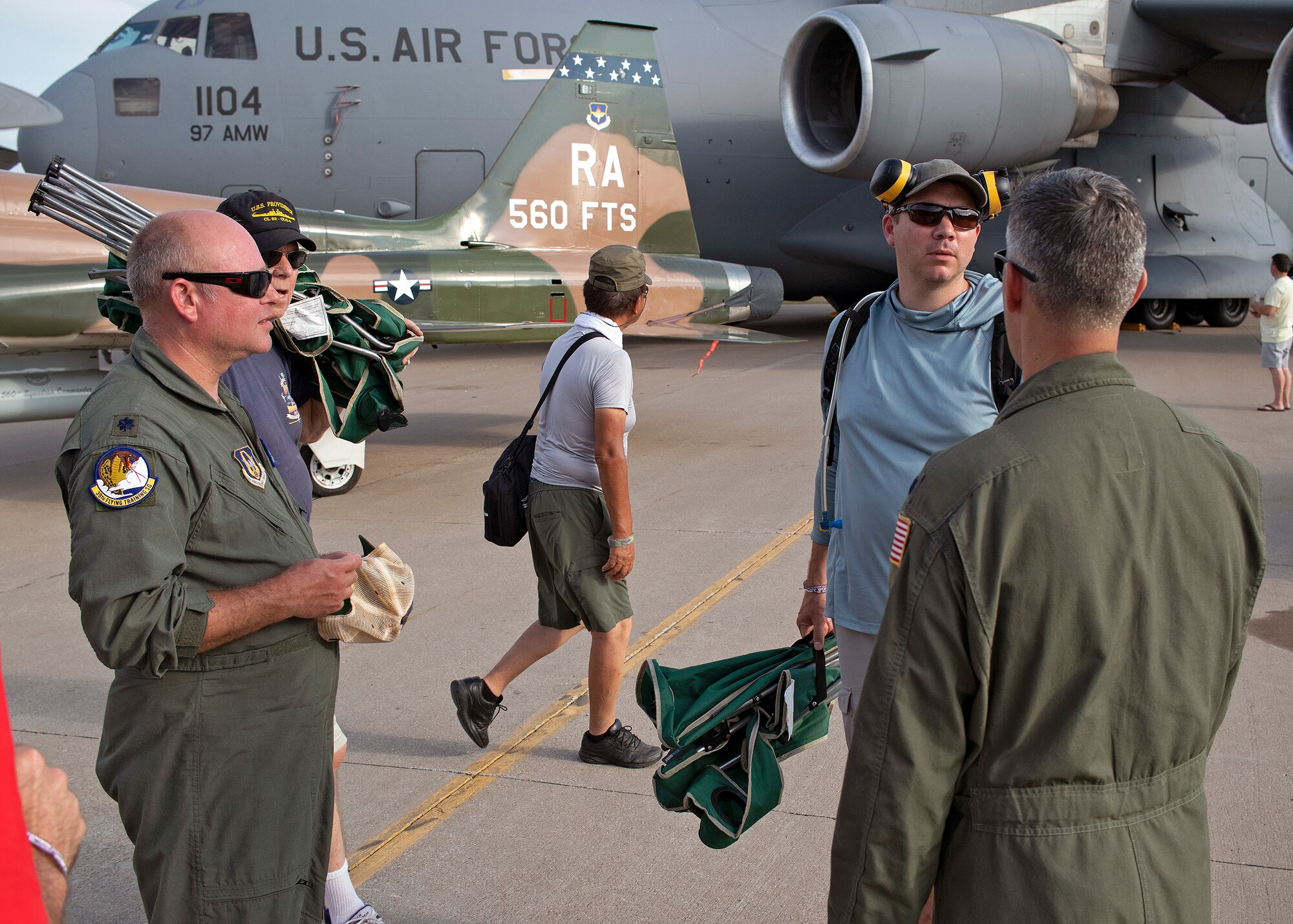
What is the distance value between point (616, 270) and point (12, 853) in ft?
9.50

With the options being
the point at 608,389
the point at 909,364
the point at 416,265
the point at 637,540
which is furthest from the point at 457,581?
the point at 416,265

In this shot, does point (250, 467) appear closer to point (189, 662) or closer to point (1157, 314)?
point (189, 662)

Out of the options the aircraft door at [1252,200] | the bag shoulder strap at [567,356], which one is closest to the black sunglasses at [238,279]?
the bag shoulder strap at [567,356]

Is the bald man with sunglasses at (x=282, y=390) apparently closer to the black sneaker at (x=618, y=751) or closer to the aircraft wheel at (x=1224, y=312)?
the black sneaker at (x=618, y=751)

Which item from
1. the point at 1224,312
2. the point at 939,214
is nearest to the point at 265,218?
the point at 939,214

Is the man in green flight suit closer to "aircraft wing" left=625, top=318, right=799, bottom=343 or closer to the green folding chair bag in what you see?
the green folding chair bag

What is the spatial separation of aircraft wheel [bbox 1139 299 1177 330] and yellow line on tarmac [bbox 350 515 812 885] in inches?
571

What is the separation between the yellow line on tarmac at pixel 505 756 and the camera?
10.7ft

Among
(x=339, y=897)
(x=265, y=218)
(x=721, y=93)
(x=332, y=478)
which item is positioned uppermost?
(x=721, y=93)

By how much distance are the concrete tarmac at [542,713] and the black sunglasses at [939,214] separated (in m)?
1.21

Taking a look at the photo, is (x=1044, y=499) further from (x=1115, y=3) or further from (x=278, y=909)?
(x=1115, y=3)

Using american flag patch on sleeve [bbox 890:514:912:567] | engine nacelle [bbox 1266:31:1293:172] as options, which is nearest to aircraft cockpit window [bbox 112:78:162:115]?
engine nacelle [bbox 1266:31:1293:172]

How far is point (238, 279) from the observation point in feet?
6.79

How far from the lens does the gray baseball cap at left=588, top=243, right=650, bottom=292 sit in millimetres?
3715
